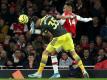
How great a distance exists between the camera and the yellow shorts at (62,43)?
15.8 m

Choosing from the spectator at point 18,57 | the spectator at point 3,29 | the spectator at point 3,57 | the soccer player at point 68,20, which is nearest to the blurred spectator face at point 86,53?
the soccer player at point 68,20

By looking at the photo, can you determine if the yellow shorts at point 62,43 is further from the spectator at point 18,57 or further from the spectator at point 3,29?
the spectator at point 3,29

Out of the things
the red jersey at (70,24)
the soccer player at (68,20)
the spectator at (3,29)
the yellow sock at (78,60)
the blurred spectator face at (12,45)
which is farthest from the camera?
the spectator at (3,29)

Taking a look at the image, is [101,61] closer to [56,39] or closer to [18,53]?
[56,39]

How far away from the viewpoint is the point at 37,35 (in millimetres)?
19031

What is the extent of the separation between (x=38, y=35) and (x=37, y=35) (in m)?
0.10

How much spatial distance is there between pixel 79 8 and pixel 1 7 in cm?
261

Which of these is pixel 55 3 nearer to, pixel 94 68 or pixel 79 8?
pixel 79 8

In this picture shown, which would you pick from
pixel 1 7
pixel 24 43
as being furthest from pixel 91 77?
pixel 1 7

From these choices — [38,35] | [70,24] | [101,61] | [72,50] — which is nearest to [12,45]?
[38,35]

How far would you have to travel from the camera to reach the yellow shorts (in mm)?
15844

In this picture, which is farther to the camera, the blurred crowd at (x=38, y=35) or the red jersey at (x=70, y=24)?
the blurred crowd at (x=38, y=35)

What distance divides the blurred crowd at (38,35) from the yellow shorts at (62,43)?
127 cm

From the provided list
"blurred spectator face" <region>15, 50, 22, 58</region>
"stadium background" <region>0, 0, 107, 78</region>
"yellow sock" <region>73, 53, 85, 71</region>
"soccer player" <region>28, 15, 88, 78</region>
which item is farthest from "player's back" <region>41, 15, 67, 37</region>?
"blurred spectator face" <region>15, 50, 22, 58</region>
